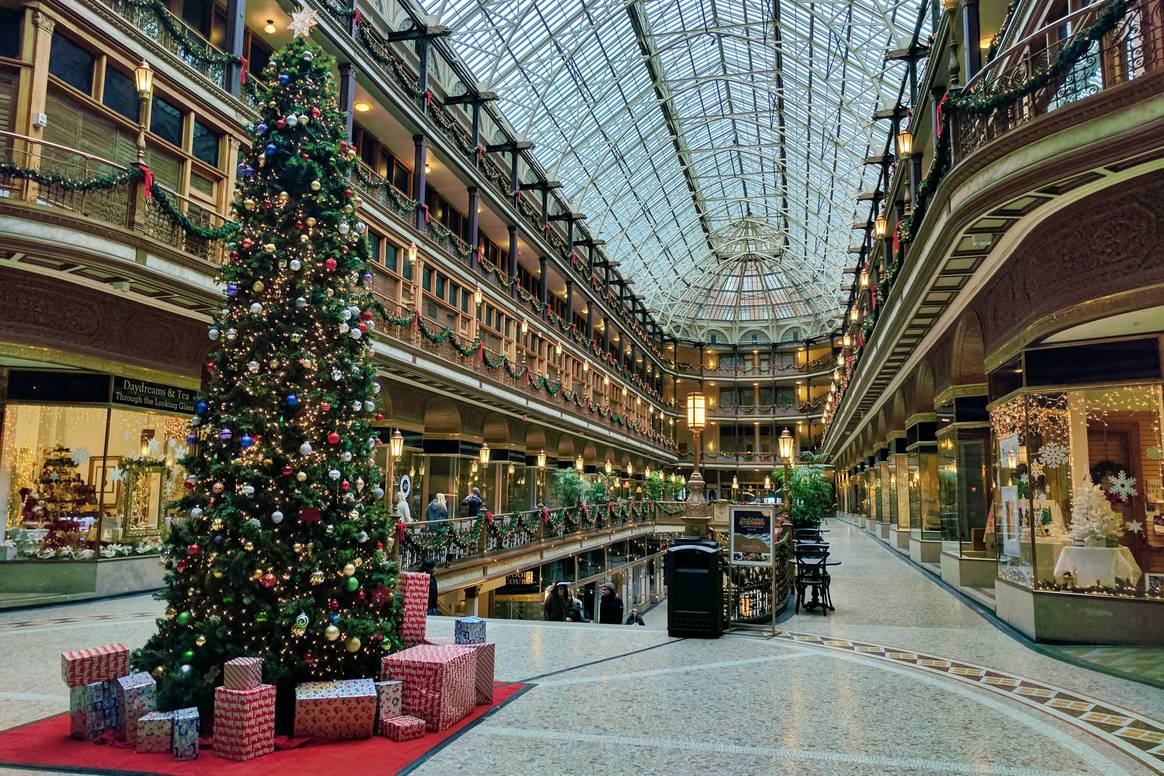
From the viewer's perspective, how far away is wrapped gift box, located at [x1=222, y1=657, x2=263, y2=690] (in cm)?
488

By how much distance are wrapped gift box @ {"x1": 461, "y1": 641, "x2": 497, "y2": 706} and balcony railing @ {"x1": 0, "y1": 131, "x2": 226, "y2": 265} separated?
771cm

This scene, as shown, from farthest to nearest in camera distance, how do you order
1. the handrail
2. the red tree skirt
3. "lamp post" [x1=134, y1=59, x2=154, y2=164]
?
1. "lamp post" [x1=134, y1=59, x2=154, y2=164]
2. the handrail
3. the red tree skirt

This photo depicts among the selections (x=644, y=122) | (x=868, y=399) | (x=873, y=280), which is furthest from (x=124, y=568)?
(x=644, y=122)

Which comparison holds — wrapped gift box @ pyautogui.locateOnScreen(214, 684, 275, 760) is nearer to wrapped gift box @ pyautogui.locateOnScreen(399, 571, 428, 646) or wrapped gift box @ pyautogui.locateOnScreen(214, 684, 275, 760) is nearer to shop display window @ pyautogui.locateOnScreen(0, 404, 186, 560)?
wrapped gift box @ pyautogui.locateOnScreen(399, 571, 428, 646)

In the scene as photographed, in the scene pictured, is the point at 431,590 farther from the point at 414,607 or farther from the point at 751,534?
the point at 414,607

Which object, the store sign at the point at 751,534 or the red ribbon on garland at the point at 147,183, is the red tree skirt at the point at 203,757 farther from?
the red ribbon on garland at the point at 147,183

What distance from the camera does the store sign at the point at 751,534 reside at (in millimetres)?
9758

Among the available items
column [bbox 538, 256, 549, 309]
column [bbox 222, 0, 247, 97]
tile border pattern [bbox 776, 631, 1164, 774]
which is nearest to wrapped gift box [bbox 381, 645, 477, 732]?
tile border pattern [bbox 776, 631, 1164, 774]

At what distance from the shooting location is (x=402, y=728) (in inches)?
204

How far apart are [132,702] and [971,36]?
13.4 metres

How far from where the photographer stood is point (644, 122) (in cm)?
3912

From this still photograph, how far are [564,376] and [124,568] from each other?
881 inches

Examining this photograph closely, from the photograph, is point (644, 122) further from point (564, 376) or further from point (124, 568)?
point (124, 568)

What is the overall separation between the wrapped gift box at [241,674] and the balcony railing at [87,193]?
7.18 meters
